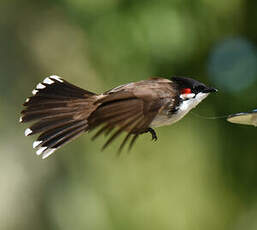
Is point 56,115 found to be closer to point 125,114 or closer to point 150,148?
point 125,114

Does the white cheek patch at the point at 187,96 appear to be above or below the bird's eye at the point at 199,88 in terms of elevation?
below

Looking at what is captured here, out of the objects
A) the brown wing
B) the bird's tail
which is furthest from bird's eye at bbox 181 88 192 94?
the bird's tail

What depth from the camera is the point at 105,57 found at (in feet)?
17.5

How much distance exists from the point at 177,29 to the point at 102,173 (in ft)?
4.00

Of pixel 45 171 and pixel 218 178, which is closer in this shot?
pixel 218 178

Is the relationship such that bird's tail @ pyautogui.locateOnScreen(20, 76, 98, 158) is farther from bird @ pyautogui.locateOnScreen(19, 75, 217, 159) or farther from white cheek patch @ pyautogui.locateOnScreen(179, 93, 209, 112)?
white cheek patch @ pyautogui.locateOnScreen(179, 93, 209, 112)

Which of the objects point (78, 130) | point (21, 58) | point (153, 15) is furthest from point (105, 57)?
point (78, 130)

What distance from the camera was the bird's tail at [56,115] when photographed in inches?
144

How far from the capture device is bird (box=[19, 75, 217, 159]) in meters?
3.00

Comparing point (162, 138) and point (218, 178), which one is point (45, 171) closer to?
point (162, 138)

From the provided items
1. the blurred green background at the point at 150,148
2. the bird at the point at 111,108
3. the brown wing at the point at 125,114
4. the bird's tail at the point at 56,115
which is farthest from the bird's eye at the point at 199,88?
the blurred green background at the point at 150,148

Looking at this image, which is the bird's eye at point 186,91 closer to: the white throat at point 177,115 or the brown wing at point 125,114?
the white throat at point 177,115

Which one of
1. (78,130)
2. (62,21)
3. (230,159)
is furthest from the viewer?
(62,21)

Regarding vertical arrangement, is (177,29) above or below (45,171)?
above
